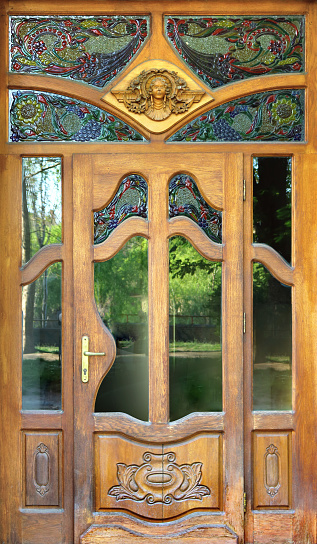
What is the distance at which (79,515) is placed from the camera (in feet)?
9.55

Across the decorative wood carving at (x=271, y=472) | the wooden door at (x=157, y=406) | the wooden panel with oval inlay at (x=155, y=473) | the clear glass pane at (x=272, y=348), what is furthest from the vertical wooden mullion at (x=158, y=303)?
the decorative wood carving at (x=271, y=472)

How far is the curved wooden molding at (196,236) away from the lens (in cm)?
295

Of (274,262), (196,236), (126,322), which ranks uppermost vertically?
(196,236)

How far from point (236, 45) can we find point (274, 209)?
89cm

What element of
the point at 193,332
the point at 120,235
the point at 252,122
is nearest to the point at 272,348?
the point at 193,332

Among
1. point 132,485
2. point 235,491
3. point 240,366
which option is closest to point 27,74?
point 240,366

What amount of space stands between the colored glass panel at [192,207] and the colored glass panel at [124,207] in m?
0.15

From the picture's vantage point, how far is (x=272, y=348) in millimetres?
2961

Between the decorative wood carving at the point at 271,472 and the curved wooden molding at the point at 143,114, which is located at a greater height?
the curved wooden molding at the point at 143,114

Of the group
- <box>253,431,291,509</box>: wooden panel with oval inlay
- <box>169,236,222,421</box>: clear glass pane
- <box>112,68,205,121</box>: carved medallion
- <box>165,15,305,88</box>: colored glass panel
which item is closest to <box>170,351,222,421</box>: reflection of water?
<box>169,236,222,421</box>: clear glass pane

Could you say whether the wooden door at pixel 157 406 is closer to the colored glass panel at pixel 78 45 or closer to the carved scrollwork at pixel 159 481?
the carved scrollwork at pixel 159 481

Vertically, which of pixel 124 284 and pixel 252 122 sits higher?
pixel 252 122

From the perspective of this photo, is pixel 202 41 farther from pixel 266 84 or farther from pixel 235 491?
pixel 235 491

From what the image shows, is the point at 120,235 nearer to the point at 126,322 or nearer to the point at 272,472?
the point at 126,322
